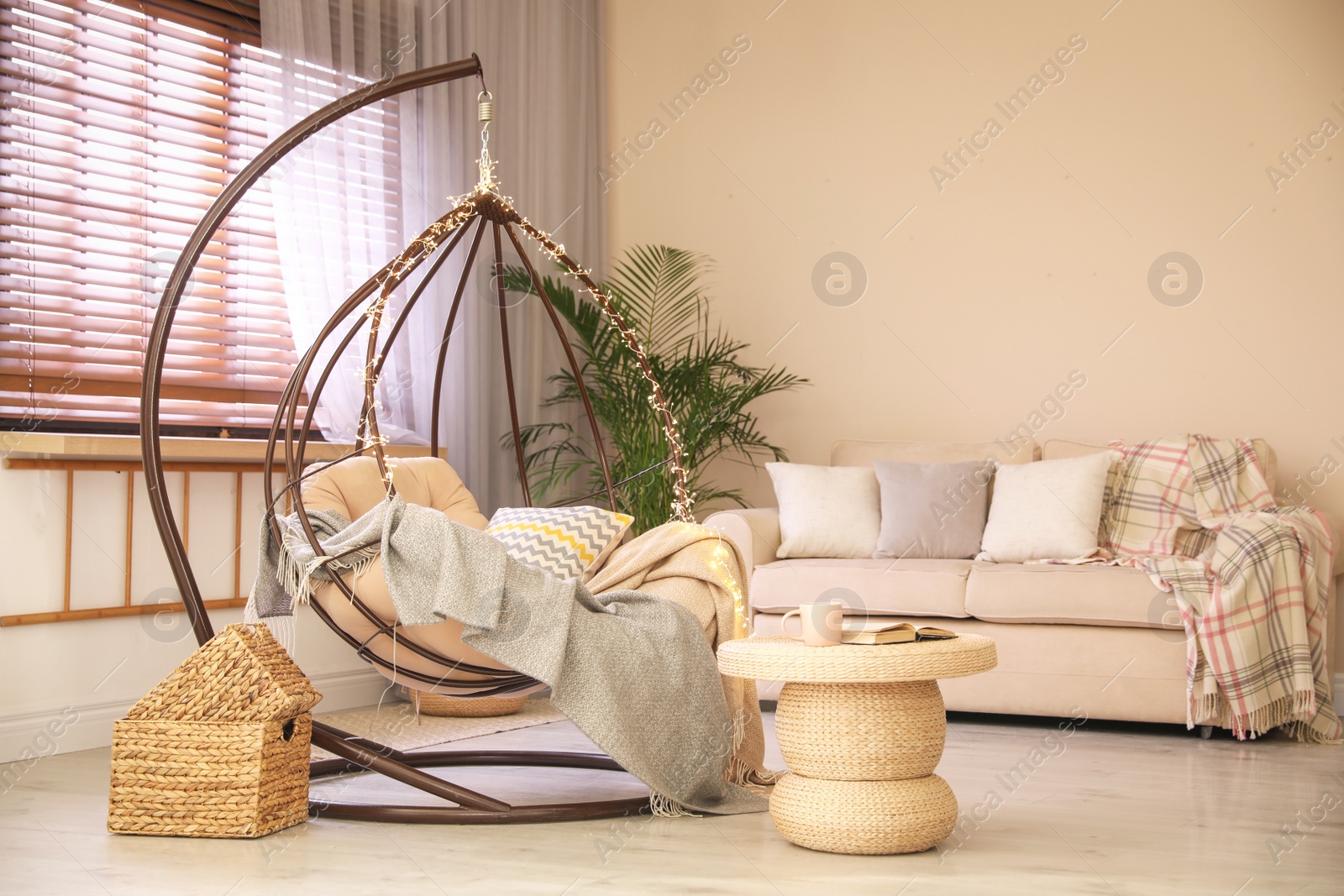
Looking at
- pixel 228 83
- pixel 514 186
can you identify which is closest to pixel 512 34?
pixel 514 186

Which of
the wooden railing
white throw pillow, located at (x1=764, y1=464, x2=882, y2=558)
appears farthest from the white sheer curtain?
white throw pillow, located at (x1=764, y1=464, x2=882, y2=558)

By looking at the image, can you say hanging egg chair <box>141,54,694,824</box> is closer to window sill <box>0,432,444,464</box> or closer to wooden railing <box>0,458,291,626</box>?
wooden railing <box>0,458,291,626</box>

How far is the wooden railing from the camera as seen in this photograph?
3164mm

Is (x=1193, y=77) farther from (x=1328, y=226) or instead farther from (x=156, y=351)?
(x=156, y=351)

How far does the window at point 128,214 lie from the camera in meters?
3.31

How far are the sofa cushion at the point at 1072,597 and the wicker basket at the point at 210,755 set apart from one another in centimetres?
208

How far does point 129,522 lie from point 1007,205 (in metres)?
3.18

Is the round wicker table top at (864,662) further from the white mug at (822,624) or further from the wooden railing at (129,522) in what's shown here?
the wooden railing at (129,522)

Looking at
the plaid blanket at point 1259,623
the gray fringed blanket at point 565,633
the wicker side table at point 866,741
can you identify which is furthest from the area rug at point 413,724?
the plaid blanket at point 1259,623

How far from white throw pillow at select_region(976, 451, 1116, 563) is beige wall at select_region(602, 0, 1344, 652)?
528 millimetres

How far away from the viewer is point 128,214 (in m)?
3.56

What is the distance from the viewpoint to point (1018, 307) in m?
4.61

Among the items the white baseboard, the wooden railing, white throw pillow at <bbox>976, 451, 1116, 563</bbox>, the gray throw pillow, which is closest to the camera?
the white baseboard

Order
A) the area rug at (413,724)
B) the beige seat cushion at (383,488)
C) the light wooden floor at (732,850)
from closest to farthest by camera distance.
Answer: the light wooden floor at (732,850), the beige seat cushion at (383,488), the area rug at (413,724)
